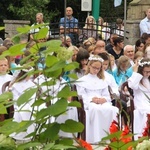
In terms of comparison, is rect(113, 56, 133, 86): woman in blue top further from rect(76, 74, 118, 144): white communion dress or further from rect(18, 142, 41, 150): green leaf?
rect(18, 142, 41, 150): green leaf

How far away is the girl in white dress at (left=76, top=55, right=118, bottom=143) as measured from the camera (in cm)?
905

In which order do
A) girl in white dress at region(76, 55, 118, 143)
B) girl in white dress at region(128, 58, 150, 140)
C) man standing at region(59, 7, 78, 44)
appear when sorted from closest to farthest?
girl in white dress at region(128, 58, 150, 140) → girl in white dress at region(76, 55, 118, 143) → man standing at region(59, 7, 78, 44)

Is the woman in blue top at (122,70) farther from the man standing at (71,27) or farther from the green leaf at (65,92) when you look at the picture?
the green leaf at (65,92)

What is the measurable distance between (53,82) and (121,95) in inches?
277

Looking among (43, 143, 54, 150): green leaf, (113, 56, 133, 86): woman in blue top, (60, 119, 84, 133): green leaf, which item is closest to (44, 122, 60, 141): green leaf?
(60, 119, 84, 133): green leaf

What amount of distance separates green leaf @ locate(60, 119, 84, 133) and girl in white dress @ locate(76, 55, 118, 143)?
6704mm

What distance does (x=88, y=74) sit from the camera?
9.23 m

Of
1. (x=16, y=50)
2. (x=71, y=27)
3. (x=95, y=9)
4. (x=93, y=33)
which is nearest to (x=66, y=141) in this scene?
(x=16, y=50)

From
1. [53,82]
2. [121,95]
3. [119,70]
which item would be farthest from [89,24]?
[53,82]

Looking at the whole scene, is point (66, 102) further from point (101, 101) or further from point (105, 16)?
point (105, 16)

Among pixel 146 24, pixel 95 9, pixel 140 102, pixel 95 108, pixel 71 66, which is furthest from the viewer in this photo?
pixel 95 9

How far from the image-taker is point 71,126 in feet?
7.32

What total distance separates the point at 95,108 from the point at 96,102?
11cm

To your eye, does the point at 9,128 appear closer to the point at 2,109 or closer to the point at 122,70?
the point at 2,109
